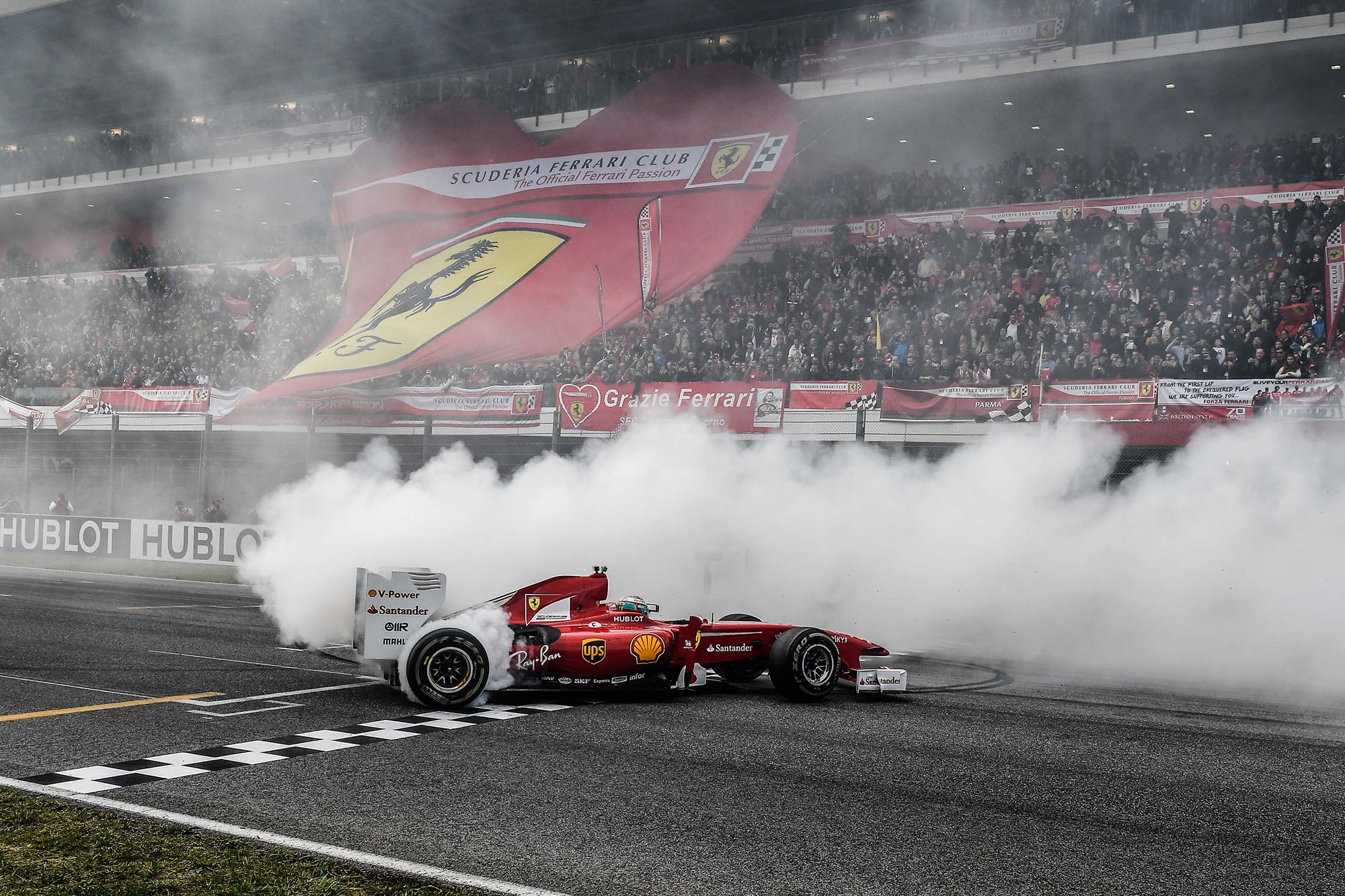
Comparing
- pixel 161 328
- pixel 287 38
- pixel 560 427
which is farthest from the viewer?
pixel 161 328

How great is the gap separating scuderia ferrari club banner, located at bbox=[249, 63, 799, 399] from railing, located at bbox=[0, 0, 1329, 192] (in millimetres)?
1601

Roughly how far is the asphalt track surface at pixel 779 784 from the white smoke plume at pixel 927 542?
203 centimetres

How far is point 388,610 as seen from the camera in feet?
31.8

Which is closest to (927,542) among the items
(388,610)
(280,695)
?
(388,610)

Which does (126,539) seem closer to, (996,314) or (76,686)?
(76,686)

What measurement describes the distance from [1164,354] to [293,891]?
745 inches

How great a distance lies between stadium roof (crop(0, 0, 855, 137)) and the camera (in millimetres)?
30953

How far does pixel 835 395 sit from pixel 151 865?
671 inches

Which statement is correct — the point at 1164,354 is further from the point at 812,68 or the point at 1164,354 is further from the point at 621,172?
the point at 621,172

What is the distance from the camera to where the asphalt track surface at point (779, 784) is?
17.7ft

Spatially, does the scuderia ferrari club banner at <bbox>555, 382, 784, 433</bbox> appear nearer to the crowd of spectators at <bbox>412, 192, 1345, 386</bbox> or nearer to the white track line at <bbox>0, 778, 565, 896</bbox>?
the crowd of spectators at <bbox>412, 192, 1345, 386</bbox>

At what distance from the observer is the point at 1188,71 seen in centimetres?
2675

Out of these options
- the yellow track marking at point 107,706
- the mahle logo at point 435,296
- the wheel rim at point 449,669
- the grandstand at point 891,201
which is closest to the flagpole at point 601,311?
the grandstand at point 891,201

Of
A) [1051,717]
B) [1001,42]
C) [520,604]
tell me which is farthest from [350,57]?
[1051,717]
